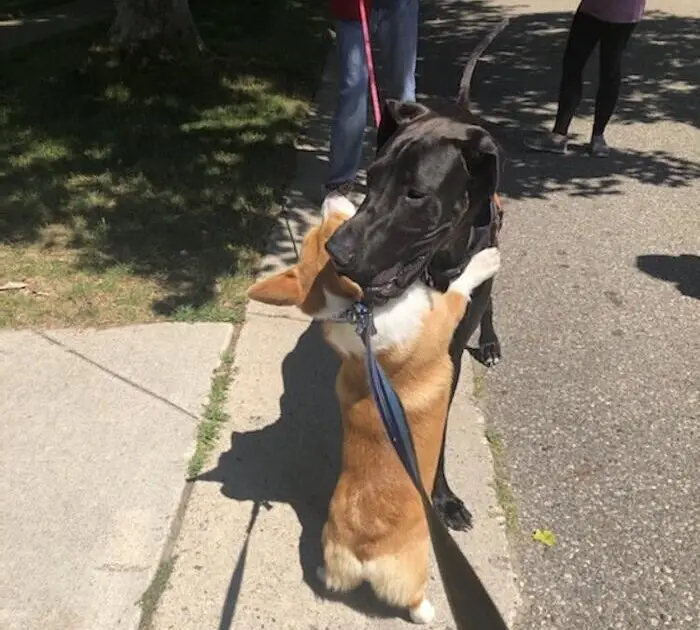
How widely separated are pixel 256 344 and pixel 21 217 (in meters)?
2.02

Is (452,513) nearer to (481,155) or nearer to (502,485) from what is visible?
(502,485)

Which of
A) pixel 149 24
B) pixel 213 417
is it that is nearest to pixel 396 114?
pixel 213 417

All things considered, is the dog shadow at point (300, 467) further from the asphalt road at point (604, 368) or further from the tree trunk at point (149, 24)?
the tree trunk at point (149, 24)

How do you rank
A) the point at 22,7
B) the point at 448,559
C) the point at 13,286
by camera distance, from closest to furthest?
the point at 448,559, the point at 13,286, the point at 22,7

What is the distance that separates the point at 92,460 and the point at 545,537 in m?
1.64

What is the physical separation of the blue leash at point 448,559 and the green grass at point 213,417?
4.21 ft

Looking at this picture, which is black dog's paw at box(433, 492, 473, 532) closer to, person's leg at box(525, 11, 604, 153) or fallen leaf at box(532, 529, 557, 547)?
fallen leaf at box(532, 529, 557, 547)

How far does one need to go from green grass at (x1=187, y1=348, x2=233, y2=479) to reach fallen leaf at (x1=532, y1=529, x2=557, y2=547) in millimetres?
1216

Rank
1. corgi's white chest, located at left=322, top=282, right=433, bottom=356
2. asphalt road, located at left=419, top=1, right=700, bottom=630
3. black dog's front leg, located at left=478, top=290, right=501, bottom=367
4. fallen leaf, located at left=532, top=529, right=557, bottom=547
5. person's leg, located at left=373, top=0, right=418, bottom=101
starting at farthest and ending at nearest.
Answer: person's leg, located at left=373, top=0, right=418, bottom=101, black dog's front leg, located at left=478, top=290, right=501, bottom=367, fallen leaf, located at left=532, top=529, right=557, bottom=547, asphalt road, located at left=419, top=1, right=700, bottom=630, corgi's white chest, located at left=322, top=282, right=433, bottom=356

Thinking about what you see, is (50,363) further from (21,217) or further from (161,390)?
(21,217)

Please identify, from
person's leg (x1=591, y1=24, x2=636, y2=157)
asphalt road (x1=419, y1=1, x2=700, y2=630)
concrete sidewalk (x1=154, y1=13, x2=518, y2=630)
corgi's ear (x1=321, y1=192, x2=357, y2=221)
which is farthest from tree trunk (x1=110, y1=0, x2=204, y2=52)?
corgi's ear (x1=321, y1=192, x2=357, y2=221)

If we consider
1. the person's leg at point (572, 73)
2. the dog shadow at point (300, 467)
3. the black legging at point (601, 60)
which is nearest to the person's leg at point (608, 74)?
the black legging at point (601, 60)

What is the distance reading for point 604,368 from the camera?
3938mm

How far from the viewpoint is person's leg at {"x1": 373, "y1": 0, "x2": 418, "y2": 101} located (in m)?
4.96
